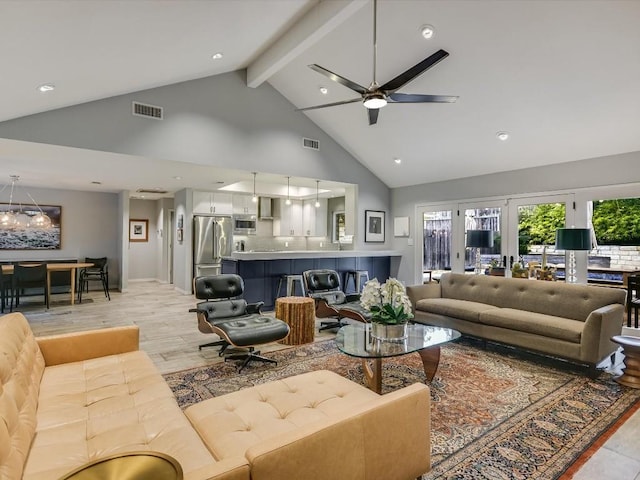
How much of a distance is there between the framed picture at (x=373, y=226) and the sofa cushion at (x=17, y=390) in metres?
6.27

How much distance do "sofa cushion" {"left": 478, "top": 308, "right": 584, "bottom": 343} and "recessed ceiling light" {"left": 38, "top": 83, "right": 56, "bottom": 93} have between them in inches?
206

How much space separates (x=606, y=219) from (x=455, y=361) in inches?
129

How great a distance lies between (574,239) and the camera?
14.5ft

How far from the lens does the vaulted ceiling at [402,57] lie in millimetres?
2986

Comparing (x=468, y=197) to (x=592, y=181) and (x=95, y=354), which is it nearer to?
(x=592, y=181)

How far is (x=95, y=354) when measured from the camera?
103 inches

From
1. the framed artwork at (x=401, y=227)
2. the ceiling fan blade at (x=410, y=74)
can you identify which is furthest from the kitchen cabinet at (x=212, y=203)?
the ceiling fan blade at (x=410, y=74)

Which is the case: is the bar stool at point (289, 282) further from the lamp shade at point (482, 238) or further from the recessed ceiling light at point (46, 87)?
the recessed ceiling light at point (46, 87)

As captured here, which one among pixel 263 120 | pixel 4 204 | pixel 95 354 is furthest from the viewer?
pixel 4 204

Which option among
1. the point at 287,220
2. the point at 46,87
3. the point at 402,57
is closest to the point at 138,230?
the point at 287,220

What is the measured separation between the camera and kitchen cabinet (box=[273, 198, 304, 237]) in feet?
31.6

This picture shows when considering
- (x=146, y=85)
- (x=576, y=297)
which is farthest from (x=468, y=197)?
(x=146, y=85)

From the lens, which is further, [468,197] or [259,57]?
[468,197]

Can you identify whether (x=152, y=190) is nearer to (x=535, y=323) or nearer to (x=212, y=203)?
(x=212, y=203)
